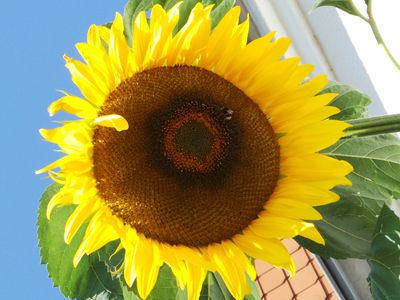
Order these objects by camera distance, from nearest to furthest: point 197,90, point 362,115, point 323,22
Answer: point 197,90 → point 362,115 → point 323,22

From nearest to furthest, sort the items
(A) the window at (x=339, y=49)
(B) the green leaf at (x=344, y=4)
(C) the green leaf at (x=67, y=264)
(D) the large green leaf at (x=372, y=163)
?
(C) the green leaf at (x=67, y=264) < (D) the large green leaf at (x=372, y=163) < (B) the green leaf at (x=344, y=4) < (A) the window at (x=339, y=49)

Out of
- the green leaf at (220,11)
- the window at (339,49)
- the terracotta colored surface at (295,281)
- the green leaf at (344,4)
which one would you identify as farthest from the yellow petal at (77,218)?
the terracotta colored surface at (295,281)

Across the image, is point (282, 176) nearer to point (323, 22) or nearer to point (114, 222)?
point (114, 222)

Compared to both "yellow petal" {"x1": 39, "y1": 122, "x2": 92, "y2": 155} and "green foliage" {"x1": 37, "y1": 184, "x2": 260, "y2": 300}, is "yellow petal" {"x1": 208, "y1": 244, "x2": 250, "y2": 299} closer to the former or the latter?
"green foliage" {"x1": 37, "y1": 184, "x2": 260, "y2": 300}

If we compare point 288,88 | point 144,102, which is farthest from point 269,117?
point 144,102

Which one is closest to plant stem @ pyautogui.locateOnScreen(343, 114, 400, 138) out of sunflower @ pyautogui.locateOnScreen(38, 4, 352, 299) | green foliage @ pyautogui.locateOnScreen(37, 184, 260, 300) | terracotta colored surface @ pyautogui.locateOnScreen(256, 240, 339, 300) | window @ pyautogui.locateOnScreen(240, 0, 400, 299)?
sunflower @ pyautogui.locateOnScreen(38, 4, 352, 299)

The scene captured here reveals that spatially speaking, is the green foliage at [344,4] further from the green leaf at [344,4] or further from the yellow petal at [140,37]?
the yellow petal at [140,37]

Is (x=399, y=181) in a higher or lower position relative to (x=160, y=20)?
lower
